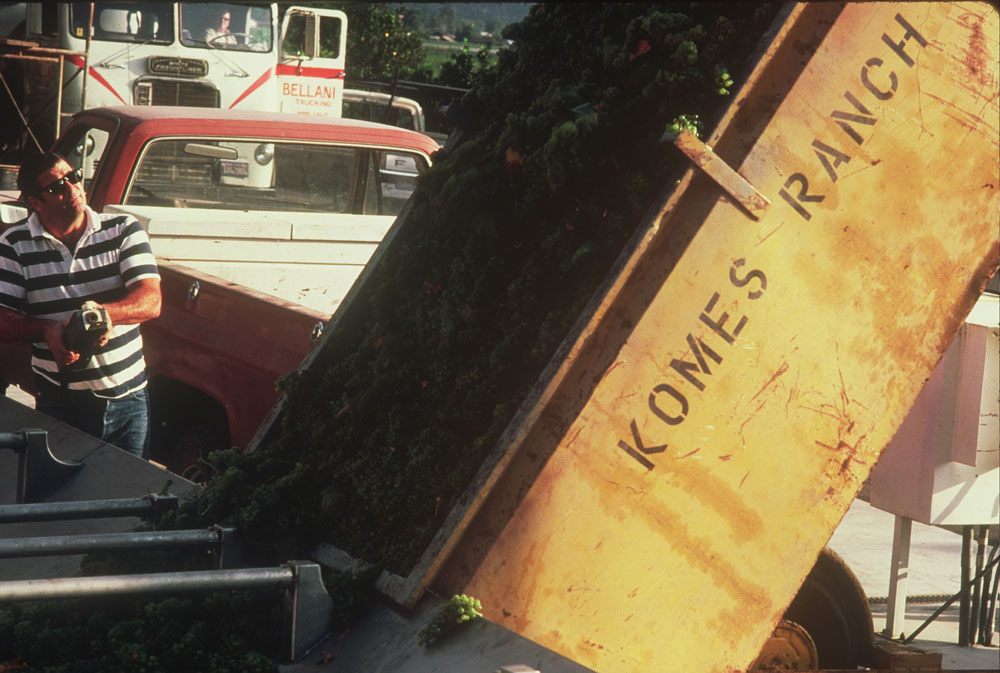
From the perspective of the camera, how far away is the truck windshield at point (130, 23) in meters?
13.0

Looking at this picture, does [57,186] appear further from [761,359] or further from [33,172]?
[761,359]

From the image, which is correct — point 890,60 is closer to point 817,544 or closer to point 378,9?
point 817,544

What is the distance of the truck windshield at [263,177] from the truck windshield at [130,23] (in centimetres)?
721

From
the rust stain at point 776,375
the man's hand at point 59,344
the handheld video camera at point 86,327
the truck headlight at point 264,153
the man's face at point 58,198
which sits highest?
the rust stain at point 776,375

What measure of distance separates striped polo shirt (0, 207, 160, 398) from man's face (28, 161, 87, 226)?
0.05 metres

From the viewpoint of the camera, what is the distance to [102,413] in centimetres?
471

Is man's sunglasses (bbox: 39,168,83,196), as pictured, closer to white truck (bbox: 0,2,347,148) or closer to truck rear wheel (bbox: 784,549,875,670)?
truck rear wheel (bbox: 784,549,875,670)

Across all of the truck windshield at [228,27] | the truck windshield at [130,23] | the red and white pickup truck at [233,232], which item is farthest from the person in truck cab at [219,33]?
the red and white pickup truck at [233,232]

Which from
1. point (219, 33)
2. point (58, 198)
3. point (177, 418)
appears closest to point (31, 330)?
point (58, 198)

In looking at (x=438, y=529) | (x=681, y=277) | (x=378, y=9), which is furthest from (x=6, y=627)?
(x=378, y=9)

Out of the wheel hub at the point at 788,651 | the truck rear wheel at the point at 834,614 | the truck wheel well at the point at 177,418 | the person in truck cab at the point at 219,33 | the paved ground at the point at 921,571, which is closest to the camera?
the wheel hub at the point at 788,651

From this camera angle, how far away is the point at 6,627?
114 inches

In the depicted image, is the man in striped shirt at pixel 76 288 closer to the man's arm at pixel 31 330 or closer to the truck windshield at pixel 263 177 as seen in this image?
the man's arm at pixel 31 330

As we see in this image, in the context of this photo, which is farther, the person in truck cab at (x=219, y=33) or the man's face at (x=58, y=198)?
the person in truck cab at (x=219, y=33)
